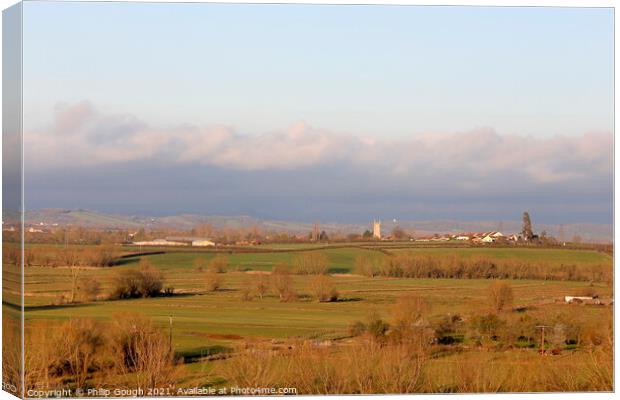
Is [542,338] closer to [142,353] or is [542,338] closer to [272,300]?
[272,300]

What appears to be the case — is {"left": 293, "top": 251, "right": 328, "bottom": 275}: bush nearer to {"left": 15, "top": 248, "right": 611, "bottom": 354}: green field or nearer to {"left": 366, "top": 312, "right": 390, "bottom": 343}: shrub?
{"left": 15, "top": 248, "right": 611, "bottom": 354}: green field

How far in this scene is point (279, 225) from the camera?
21.2 meters

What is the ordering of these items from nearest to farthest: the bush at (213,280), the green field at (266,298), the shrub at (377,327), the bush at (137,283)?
the green field at (266,298)
the shrub at (377,327)
the bush at (137,283)
the bush at (213,280)

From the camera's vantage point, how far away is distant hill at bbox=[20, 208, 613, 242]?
19.9 meters

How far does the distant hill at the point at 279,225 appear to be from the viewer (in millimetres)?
19906

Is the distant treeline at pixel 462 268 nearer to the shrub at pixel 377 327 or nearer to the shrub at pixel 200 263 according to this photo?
the shrub at pixel 377 327

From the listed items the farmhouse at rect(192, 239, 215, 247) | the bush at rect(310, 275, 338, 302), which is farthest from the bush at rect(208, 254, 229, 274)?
the bush at rect(310, 275, 338, 302)

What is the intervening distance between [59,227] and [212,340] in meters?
3.16

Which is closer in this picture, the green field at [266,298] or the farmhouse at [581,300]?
the green field at [266,298]

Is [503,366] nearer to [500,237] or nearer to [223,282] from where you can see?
[500,237]

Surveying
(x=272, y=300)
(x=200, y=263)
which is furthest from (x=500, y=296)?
(x=200, y=263)

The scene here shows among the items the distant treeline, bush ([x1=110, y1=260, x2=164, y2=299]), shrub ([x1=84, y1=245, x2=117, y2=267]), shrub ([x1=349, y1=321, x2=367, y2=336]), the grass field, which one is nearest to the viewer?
the grass field

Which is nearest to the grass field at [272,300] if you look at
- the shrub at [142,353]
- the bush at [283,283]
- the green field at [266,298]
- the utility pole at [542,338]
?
the green field at [266,298]

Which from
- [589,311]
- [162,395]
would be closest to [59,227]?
[162,395]
